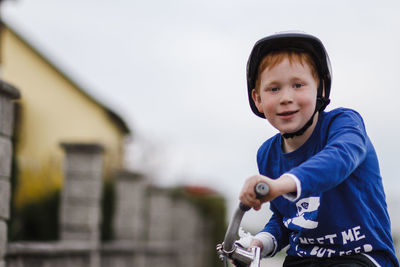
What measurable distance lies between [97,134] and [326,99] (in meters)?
22.7

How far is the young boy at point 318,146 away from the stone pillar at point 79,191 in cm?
789

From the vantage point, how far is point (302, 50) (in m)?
2.54

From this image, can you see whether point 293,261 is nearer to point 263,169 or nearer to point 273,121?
point 263,169

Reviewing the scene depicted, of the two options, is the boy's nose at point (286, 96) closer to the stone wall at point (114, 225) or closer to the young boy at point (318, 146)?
the young boy at point (318, 146)

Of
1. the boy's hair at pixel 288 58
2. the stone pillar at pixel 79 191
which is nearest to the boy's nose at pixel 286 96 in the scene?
the boy's hair at pixel 288 58

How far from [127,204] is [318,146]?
11719 mm

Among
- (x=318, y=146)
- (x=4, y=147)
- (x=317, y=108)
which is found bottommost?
(x=318, y=146)

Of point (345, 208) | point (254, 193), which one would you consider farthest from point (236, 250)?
point (345, 208)

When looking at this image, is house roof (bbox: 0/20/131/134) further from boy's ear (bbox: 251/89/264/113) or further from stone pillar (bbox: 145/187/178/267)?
boy's ear (bbox: 251/89/264/113)

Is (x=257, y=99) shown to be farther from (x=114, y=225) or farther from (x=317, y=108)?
(x=114, y=225)

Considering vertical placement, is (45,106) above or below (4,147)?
above

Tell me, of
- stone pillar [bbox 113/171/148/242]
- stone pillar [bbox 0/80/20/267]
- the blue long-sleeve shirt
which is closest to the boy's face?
the blue long-sleeve shirt

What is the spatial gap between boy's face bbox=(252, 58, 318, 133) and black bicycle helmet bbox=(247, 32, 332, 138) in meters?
0.06

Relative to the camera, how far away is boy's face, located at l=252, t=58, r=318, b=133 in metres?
2.49
